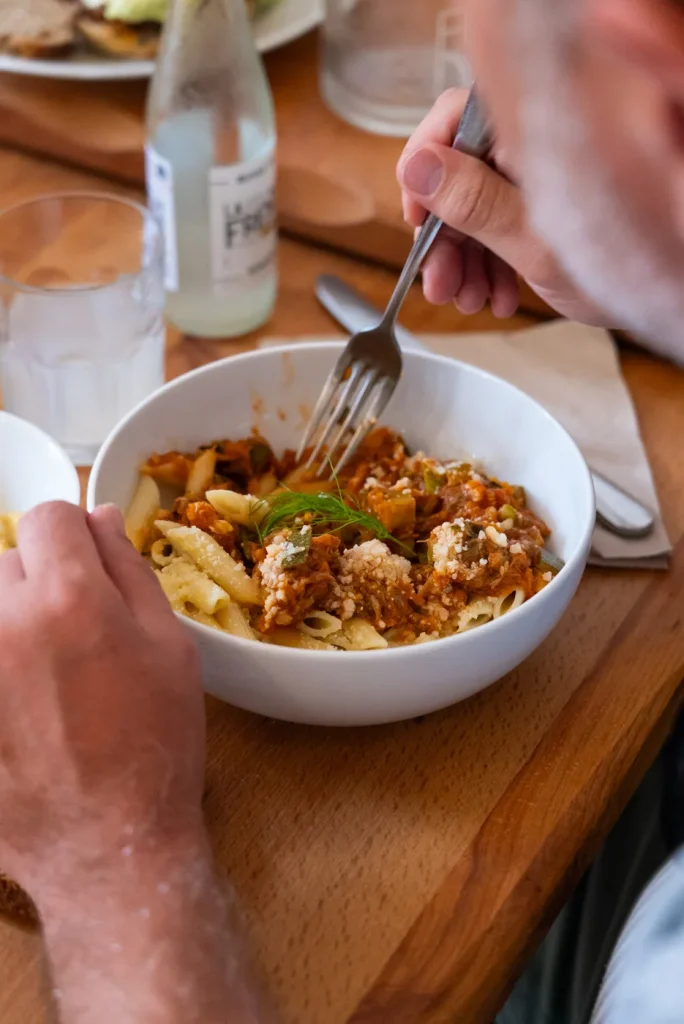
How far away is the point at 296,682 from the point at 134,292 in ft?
1.55

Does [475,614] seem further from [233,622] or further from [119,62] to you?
[119,62]

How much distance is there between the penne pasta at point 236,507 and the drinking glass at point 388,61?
74 cm

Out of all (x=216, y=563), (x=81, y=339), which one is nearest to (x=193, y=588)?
(x=216, y=563)

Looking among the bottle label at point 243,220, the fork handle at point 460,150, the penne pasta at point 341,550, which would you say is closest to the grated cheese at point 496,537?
the penne pasta at point 341,550

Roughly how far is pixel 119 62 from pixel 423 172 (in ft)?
2.12

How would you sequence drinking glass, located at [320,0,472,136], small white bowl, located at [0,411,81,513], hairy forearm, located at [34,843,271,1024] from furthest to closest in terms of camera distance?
drinking glass, located at [320,0,472,136], small white bowl, located at [0,411,81,513], hairy forearm, located at [34,843,271,1024]

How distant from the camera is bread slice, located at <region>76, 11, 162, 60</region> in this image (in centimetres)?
138

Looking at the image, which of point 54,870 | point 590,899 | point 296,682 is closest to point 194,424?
point 296,682

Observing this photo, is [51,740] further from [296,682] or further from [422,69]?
[422,69]

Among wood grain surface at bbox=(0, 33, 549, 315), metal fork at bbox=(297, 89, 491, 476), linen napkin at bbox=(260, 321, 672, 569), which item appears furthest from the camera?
wood grain surface at bbox=(0, 33, 549, 315)

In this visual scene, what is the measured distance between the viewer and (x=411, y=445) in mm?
999

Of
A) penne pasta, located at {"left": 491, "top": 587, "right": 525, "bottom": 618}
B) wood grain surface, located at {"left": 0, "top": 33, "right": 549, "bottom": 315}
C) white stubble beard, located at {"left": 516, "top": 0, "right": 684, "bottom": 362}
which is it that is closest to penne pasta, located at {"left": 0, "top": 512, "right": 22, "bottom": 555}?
penne pasta, located at {"left": 491, "top": 587, "right": 525, "bottom": 618}

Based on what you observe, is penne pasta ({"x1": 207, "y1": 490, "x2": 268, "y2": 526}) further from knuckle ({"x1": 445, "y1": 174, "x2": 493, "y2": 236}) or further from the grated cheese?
knuckle ({"x1": 445, "y1": 174, "x2": 493, "y2": 236})

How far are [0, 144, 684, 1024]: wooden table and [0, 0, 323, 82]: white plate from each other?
2.85 feet
